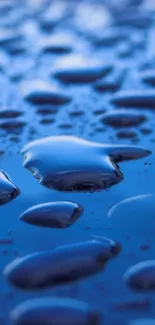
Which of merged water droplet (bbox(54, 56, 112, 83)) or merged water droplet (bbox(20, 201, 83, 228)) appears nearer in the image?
merged water droplet (bbox(20, 201, 83, 228))

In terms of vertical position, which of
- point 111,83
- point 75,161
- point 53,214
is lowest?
point 53,214

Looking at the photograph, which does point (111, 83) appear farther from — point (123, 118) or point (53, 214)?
point (53, 214)

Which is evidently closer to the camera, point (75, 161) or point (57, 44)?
point (75, 161)

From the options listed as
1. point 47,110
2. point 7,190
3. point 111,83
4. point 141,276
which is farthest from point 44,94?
point 141,276

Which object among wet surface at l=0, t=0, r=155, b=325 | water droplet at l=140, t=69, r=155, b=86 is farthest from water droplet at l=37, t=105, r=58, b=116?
water droplet at l=140, t=69, r=155, b=86

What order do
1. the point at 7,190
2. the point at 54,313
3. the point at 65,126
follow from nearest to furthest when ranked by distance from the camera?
the point at 54,313 < the point at 7,190 < the point at 65,126

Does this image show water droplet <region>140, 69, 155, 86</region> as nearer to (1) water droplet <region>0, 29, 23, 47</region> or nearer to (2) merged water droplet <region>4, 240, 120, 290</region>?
(1) water droplet <region>0, 29, 23, 47</region>

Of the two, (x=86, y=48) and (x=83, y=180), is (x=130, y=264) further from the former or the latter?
(x=86, y=48)

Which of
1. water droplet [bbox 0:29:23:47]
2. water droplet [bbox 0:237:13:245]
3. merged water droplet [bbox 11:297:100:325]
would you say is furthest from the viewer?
water droplet [bbox 0:29:23:47]
